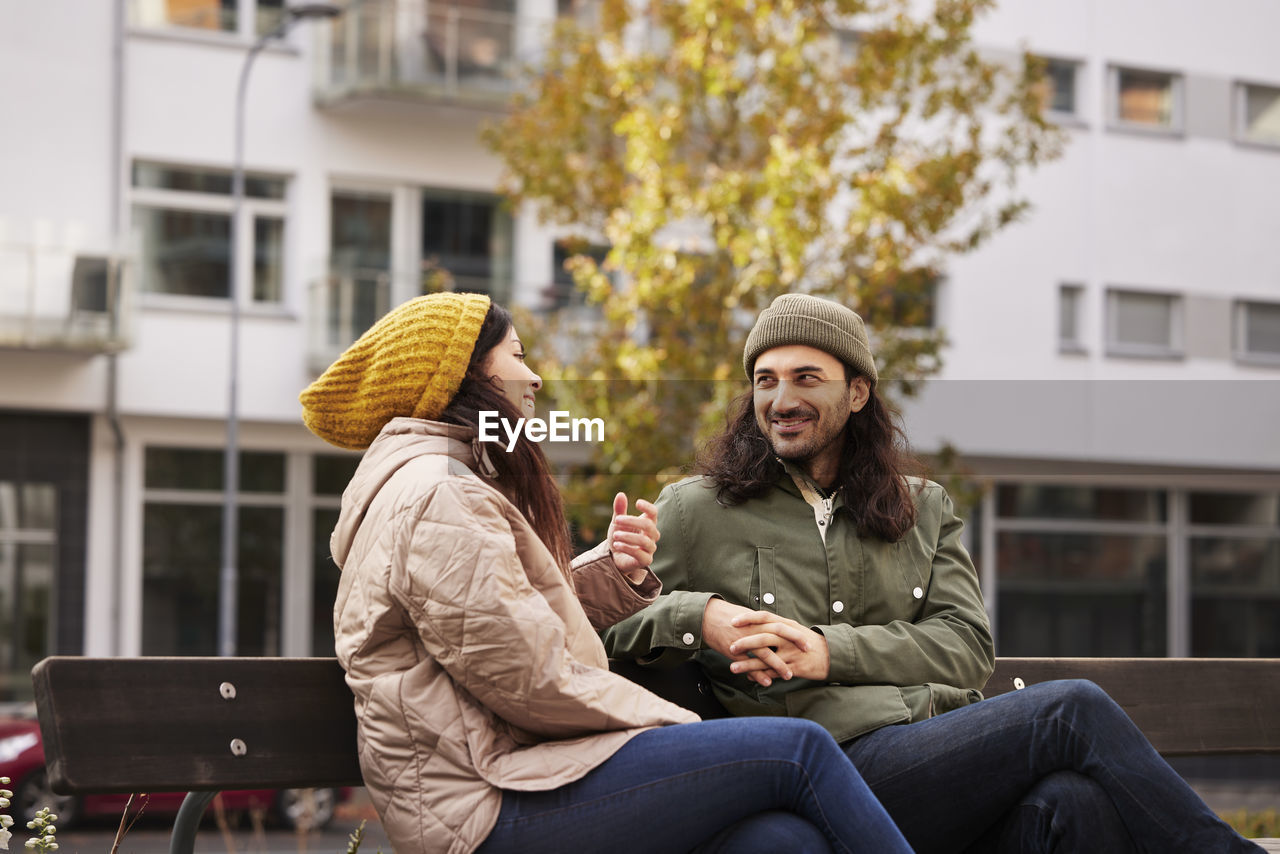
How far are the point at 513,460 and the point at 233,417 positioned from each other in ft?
55.4

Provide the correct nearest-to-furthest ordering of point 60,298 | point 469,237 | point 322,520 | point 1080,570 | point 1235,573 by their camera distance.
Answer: point 60,298 < point 322,520 < point 469,237 < point 1080,570 < point 1235,573

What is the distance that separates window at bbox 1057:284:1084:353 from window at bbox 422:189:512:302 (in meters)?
7.95

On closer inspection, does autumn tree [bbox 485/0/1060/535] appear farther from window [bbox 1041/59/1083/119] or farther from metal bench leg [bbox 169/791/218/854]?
window [bbox 1041/59/1083/119]

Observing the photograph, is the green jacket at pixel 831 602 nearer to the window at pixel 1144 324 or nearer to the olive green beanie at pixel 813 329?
the olive green beanie at pixel 813 329

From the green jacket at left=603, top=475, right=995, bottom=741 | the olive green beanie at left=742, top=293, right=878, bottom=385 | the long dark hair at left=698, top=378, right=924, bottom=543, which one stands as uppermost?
the olive green beanie at left=742, top=293, right=878, bottom=385

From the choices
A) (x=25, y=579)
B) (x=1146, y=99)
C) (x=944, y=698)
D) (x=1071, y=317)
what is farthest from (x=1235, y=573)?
(x=944, y=698)

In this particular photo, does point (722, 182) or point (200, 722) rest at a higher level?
point (722, 182)

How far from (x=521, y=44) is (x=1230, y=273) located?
11128 mm

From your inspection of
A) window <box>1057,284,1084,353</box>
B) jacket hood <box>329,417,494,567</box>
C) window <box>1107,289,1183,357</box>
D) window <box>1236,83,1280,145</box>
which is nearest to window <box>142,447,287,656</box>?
window <box>1057,284,1084,353</box>

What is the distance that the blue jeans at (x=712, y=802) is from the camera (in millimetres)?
3258

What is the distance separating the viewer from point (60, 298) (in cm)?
1898

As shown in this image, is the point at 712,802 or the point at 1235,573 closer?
the point at 712,802

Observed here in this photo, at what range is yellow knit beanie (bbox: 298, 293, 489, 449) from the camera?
11.8 feet

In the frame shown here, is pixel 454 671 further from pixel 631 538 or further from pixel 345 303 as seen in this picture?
pixel 345 303
